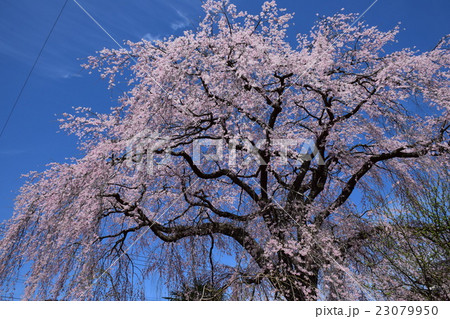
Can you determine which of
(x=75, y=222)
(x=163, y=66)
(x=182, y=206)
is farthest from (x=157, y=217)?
(x=163, y=66)

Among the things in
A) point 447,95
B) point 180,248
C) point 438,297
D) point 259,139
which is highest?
point 447,95

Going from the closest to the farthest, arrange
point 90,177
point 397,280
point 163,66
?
point 397,280 < point 90,177 < point 163,66

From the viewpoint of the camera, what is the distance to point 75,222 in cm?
470

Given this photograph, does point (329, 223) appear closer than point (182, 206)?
Yes

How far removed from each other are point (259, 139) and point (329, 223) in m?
1.73

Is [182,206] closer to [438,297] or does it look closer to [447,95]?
[438,297]
